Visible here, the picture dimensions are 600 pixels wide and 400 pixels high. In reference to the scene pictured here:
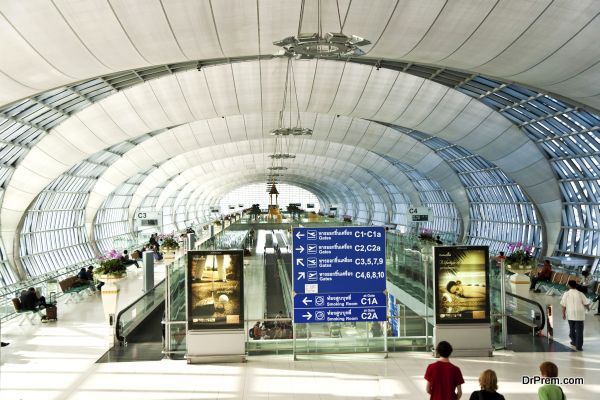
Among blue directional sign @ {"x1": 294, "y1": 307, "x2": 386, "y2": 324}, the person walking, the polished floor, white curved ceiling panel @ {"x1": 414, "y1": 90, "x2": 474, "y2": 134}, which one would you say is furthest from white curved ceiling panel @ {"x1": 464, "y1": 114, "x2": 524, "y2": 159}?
the person walking

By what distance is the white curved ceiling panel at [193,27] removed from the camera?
19938 millimetres

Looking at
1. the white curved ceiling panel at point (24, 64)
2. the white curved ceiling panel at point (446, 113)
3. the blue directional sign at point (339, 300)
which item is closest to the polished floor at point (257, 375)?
the blue directional sign at point (339, 300)

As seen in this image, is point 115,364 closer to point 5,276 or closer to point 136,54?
point 136,54

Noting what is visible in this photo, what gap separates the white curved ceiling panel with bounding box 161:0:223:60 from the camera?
785 inches

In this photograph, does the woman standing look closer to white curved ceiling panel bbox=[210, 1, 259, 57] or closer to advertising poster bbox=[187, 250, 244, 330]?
advertising poster bbox=[187, 250, 244, 330]

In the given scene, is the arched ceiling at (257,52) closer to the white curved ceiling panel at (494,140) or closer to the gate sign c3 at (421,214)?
the white curved ceiling panel at (494,140)

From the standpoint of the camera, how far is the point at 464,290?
14.2 metres

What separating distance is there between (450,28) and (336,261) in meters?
11.2

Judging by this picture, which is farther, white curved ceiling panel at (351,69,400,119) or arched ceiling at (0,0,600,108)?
white curved ceiling panel at (351,69,400,119)

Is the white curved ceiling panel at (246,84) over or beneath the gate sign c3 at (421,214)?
over

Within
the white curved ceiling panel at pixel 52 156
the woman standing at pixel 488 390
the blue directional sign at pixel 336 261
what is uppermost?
the white curved ceiling panel at pixel 52 156

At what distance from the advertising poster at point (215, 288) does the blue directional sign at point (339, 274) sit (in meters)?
1.26

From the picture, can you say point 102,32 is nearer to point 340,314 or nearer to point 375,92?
point 340,314

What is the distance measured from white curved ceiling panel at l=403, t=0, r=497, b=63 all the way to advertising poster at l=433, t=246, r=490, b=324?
29.5 ft
